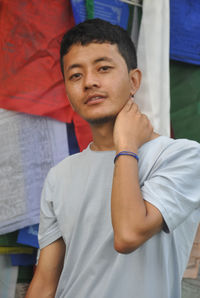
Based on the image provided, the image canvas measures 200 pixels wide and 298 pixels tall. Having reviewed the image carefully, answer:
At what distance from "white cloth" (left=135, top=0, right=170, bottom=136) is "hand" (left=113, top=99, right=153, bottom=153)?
490mm

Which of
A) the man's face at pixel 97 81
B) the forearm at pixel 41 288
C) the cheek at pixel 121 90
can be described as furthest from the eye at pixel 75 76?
the forearm at pixel 41 288

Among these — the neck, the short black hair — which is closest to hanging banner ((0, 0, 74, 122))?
the short black hair

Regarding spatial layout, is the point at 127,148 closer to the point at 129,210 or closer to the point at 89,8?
the point at 129,210

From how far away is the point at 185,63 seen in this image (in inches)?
60.7

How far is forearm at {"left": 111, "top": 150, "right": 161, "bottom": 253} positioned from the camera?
2.05 ft

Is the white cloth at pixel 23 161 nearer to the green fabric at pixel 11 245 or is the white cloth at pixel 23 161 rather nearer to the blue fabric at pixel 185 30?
the green fabric at pixel 11 245

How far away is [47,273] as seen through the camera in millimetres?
923

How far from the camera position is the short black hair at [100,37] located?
3.01 feet

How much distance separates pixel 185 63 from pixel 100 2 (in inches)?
19.2

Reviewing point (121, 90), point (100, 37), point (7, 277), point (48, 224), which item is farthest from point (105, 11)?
point (7, 277)

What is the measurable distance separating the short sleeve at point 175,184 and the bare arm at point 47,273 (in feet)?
1.23

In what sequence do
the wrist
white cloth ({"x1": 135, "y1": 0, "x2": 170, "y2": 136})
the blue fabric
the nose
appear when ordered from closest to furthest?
the wrist → the nose → white cloth ({"x1": 135, "y1": 0, "x2": 170, "y2": 136}) → the blue fabric

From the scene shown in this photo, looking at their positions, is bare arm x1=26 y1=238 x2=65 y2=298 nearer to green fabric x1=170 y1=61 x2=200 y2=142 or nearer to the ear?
the ear

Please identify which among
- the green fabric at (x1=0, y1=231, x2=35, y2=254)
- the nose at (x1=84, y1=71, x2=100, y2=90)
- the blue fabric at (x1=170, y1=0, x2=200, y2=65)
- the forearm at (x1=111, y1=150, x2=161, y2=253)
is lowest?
the green fabric at (x1=0, y1=231, x2=35, y2=254)
